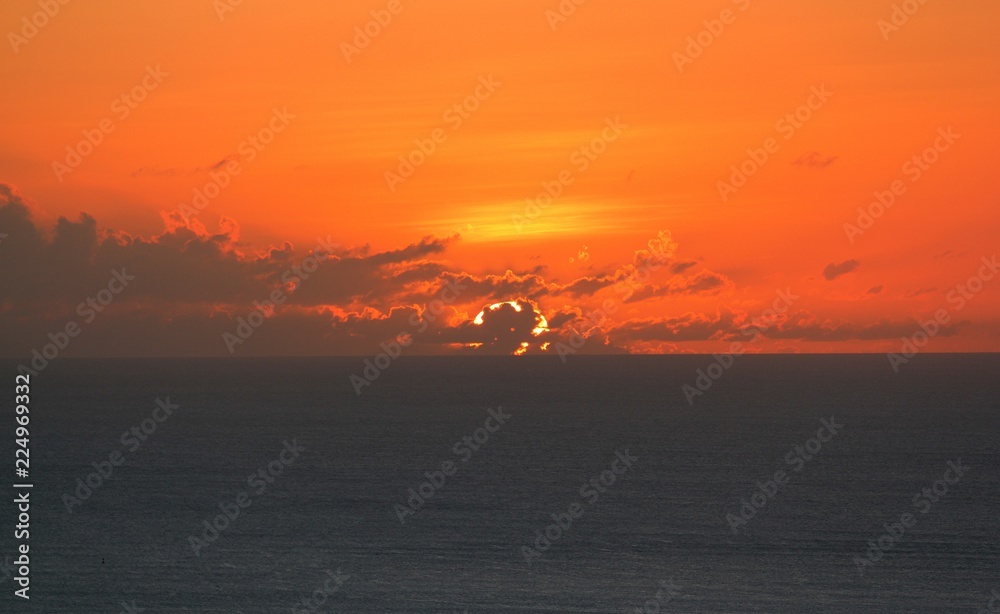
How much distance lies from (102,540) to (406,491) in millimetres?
27674

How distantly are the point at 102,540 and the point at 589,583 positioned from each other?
32272mm

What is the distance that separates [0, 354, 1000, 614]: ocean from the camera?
51.5 m

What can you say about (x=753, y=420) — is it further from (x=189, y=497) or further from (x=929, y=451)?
(x=189, y=497)

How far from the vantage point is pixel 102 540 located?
209 ft

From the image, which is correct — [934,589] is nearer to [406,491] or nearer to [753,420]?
[406,491]

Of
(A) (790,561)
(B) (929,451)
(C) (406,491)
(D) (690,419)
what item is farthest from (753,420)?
(A) (790,561)

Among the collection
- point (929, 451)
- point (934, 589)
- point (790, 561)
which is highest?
point (929, 451)

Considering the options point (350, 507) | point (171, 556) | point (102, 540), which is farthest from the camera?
point (350, 507)

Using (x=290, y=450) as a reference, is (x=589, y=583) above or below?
below

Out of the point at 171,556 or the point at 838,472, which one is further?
the point at 838,472

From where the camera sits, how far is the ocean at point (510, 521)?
169 feet

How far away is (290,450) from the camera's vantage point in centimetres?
11544

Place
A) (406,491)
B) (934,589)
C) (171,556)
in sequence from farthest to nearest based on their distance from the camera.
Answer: (406,491)
(171,556)
(934,589)

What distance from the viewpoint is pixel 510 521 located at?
7062 centimetres
